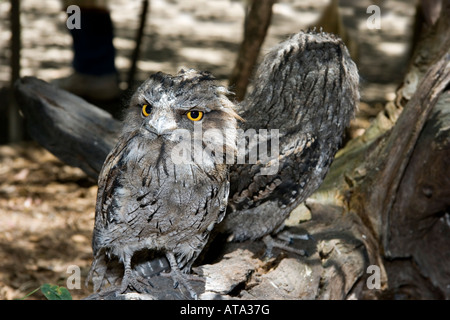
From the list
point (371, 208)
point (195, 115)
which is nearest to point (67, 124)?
point (195, 115)

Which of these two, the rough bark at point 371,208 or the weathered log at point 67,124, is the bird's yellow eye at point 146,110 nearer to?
the rough bark at point 371,208

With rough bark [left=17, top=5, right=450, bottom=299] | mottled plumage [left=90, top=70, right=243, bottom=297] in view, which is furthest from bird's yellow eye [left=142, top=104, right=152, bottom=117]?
rough bark [left=17, top=5, right=450, bottom=299]

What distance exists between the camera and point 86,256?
17.3 ft

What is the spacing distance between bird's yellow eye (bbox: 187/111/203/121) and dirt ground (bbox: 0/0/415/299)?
176cm

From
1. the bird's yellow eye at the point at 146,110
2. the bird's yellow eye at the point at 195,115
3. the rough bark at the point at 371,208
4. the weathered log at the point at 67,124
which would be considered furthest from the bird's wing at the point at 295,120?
the weathered log at the point at 67,124

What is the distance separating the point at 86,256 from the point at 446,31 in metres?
3.87

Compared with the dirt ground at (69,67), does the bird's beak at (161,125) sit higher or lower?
higher

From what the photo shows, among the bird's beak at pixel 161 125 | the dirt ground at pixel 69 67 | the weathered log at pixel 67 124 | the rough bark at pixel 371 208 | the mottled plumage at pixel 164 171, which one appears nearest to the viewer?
the bird's beak at pixel 161 125

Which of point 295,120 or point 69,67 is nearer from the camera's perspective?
point 295,120

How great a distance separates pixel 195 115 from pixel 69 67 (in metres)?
6.03

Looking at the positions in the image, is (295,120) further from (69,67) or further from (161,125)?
(69,67)

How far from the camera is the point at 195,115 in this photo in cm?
281

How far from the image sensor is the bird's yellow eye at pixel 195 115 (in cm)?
279

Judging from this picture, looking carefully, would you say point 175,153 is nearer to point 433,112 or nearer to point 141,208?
point 141,208
